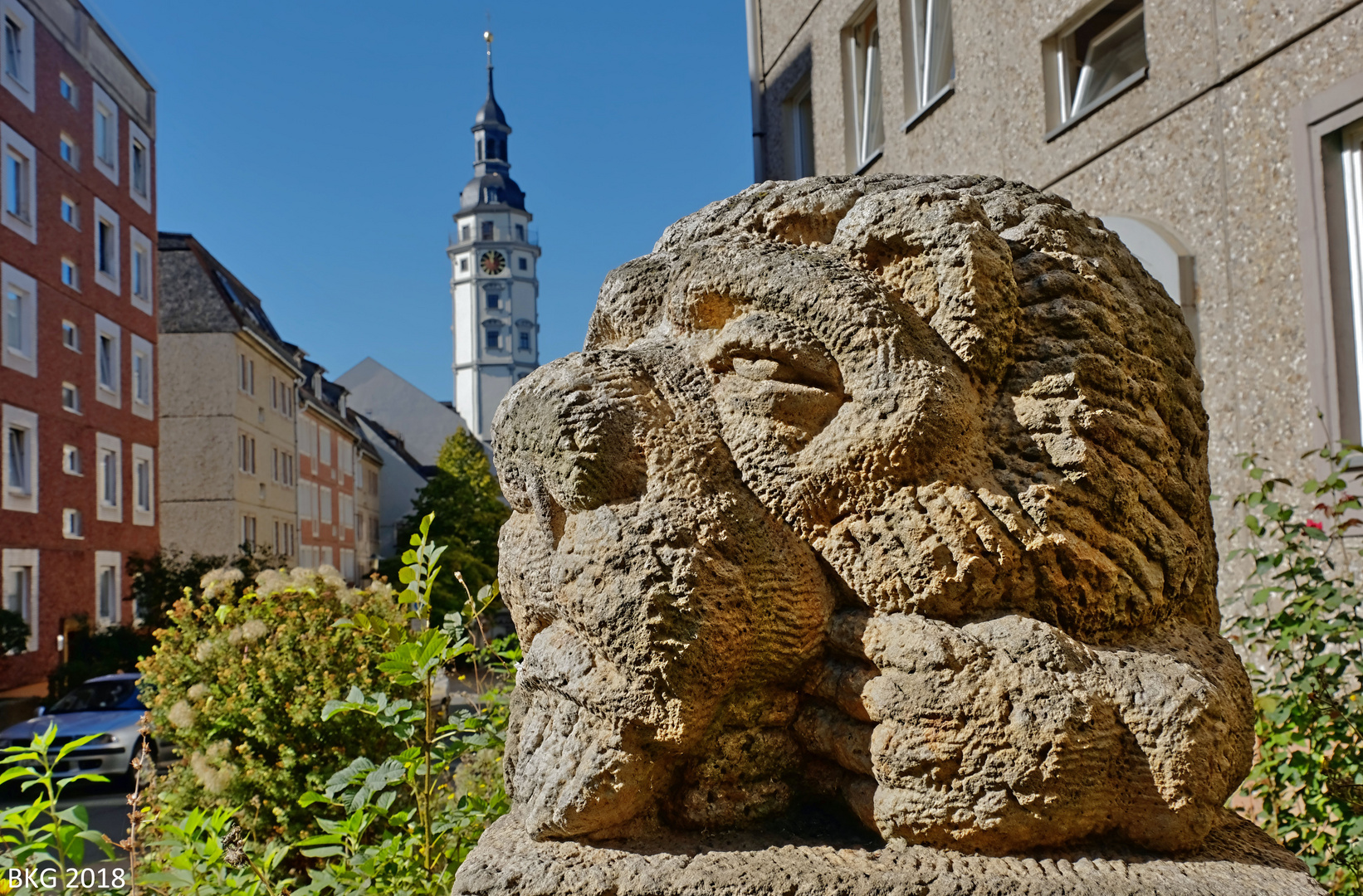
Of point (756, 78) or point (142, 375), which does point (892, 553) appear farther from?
point (142, 375)

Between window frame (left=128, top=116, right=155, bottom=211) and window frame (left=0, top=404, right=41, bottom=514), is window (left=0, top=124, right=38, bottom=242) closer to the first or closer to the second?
window frame (left=0, top=404, right=41, bottom=514)

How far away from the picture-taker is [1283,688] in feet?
11.3

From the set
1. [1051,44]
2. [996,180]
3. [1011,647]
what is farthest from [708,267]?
[1051,44]

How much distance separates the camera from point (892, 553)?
5.91 feet

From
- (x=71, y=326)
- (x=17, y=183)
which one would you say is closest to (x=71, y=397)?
(x=71, y=326)

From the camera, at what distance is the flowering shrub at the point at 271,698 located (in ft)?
17.8

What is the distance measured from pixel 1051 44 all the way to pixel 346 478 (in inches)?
1650

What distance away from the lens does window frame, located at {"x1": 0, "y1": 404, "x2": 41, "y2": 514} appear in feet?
58.6

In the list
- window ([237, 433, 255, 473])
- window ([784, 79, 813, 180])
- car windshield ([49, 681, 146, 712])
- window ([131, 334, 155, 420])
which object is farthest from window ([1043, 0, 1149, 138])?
window ([237, 433, 255, 473])

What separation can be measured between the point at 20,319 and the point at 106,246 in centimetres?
453

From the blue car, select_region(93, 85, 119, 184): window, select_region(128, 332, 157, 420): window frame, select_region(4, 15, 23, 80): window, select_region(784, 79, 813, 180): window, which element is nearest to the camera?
select_region(784, 79, 813, 180): window

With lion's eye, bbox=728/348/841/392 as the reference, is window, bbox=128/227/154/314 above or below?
above

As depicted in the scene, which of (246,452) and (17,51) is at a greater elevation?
(17,51)

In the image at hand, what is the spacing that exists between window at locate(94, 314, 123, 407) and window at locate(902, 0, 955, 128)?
19.0m
